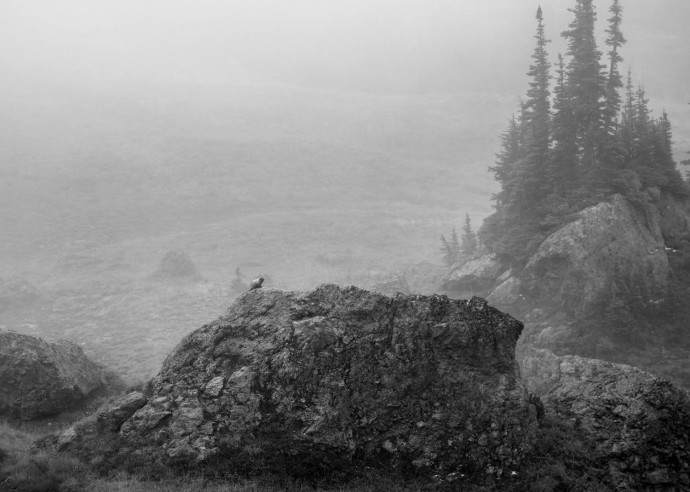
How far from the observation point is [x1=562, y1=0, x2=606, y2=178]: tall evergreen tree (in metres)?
32.4


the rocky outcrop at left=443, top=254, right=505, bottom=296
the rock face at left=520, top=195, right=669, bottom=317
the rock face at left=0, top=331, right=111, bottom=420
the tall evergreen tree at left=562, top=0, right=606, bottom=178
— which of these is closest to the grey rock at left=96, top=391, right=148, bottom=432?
the rock face at left=0, top=331, right=111, bottom=420

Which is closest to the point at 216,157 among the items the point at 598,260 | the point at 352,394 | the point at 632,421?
the point at 598,260

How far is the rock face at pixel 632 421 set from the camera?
12.3 meters

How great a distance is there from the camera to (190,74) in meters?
138

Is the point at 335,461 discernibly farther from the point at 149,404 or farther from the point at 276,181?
the point at 276,181

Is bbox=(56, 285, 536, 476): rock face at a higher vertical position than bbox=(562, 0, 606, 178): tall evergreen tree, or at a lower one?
lower

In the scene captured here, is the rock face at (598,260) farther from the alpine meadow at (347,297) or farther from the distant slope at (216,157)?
the distant slope at (216,157)

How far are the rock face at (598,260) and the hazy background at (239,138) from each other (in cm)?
2034

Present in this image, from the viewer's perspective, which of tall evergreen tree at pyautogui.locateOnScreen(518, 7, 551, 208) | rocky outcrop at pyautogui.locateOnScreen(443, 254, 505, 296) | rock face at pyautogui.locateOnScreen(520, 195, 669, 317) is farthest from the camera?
rocky outcrop at pyautogui.locateOnScreen(443, 254, 505, 296)

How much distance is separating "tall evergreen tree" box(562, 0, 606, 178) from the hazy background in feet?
70.0

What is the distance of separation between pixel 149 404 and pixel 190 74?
463 ft

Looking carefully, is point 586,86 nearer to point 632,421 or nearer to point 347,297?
point 632,421

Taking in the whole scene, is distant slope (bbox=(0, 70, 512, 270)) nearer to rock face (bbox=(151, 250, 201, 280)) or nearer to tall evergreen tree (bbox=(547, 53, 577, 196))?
rock face (bbox=(151, 250, 201, 280))

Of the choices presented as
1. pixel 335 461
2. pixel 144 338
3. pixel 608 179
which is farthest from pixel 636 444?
pixel 144 338
